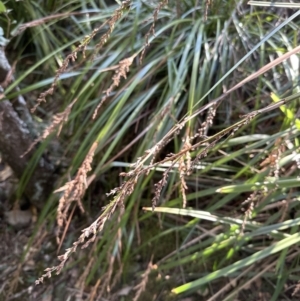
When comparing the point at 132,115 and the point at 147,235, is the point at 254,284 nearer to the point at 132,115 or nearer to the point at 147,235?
the point at 147,235

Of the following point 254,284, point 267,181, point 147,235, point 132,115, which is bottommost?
point 254,284

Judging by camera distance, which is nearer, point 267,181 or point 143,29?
point 267,181

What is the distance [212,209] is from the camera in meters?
1.26

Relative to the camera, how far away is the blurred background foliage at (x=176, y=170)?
1.24 m

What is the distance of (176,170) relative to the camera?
127cm

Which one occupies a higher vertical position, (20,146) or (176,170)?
(20,146)

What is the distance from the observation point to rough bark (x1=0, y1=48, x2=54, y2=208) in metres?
1.22

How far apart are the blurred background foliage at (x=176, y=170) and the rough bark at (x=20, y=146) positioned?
1.5 inches

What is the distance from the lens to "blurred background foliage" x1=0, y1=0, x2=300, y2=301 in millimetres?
1238

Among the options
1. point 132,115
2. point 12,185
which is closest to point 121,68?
point 132,115

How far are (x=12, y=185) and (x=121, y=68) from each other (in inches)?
31.2

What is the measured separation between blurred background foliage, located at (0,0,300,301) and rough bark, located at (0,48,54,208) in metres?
0.04

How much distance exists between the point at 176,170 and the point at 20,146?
42 centimetres

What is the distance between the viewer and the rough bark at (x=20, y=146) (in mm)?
1218
